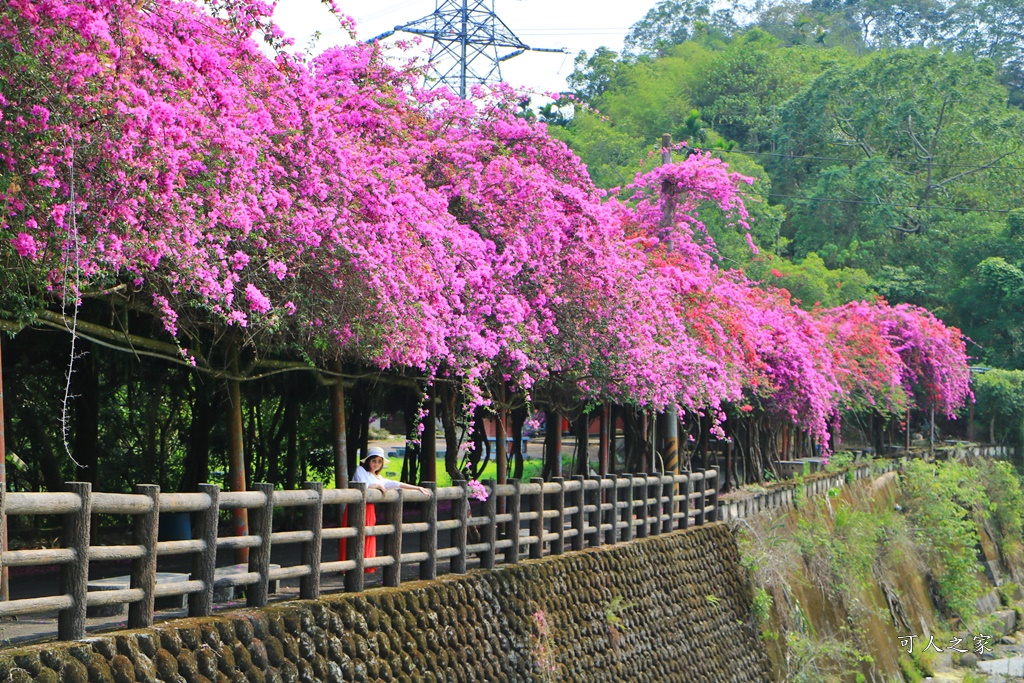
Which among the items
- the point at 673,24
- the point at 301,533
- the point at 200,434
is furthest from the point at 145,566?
the point at 673,24

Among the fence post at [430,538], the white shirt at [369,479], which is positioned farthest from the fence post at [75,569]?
the fence post at [430,538]

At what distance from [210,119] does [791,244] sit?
172ft

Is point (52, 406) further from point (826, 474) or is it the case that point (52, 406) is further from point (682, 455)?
point (826, 474)

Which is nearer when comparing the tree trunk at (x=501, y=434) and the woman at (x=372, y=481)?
the woman at (x=372, y=481)

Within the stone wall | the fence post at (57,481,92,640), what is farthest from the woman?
the fence post at (57,481,92,640)

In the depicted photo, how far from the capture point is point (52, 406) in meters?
16.8

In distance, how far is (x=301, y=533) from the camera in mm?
10391

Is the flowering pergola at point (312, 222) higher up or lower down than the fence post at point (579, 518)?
higher up

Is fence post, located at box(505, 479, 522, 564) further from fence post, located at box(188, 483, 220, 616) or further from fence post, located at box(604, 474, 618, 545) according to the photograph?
fence post, located at box(188, 483, 220, 616)

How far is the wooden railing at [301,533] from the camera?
7.66 meters

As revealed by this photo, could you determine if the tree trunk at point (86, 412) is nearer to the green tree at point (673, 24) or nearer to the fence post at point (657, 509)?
the fence post at point (657, 509)

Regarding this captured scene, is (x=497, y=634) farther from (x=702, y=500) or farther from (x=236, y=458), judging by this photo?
(x=702, y=500)

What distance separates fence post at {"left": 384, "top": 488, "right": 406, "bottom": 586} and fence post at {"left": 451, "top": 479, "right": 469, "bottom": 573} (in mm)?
1317

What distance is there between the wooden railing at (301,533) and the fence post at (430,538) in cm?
1
